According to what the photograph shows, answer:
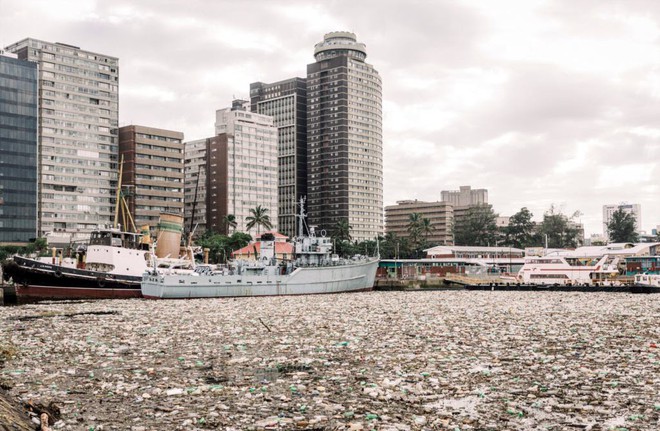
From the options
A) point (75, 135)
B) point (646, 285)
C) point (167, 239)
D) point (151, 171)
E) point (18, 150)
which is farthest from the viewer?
point (151, 171)

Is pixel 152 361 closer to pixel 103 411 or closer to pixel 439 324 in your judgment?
pixel 103 411

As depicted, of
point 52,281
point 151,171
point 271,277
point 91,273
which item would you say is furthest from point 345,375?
point 151,171

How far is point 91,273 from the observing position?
6000 centimetres

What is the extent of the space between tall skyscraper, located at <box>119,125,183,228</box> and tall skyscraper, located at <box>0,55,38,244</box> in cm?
2403

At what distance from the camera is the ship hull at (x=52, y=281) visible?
194ft

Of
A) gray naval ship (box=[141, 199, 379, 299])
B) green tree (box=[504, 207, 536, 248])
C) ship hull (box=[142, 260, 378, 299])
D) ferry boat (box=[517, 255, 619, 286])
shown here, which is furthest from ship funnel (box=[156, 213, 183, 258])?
green tree (box=[504, 207, 536, 248])

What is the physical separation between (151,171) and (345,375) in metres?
163

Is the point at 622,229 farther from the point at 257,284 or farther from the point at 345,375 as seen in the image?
the point at 345,375

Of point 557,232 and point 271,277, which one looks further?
point 557,232

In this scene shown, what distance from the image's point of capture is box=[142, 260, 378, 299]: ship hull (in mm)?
59500

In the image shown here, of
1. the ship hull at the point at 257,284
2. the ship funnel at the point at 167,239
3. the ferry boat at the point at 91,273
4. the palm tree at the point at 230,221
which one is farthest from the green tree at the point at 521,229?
the ferry boat at the point at 91,273

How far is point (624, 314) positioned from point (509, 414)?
27.3 meters

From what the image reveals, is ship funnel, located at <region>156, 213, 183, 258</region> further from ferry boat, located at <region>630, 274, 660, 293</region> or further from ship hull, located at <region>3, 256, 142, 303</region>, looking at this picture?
→ ferry boat, located at <region>630, 274, 660, 293</region>

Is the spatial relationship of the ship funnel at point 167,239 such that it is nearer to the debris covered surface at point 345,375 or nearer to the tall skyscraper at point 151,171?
the debris covered surface at point 345,375
